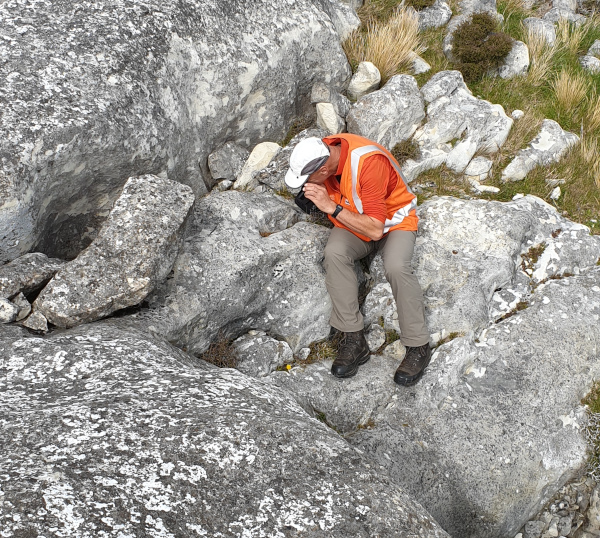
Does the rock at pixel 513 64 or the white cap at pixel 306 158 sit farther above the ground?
the rock at pixel 513 64

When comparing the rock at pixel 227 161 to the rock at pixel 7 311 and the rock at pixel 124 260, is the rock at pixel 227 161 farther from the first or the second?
the rock at pixel 7 311

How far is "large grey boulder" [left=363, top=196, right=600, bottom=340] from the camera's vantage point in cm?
706

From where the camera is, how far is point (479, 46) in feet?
32.2

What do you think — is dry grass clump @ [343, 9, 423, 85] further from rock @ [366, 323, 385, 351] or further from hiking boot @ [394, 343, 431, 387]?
hiking boot @ [394, 343, 431, 387]

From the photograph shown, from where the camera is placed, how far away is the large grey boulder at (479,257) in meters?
7.06

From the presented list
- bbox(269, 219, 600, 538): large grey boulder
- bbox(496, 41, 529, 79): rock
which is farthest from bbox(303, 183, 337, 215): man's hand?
bbox(496, 41, 529, 79): rock

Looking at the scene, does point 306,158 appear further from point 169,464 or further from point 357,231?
point 169,464

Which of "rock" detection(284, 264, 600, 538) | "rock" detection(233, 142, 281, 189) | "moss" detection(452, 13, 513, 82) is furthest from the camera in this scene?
"moss" detection(452, 13, 513, 82)

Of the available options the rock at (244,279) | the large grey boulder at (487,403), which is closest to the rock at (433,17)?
the large grey boulder at (487,403)

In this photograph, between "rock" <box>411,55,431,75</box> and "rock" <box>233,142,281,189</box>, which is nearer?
"rock" <box>233,142,281,189</box>

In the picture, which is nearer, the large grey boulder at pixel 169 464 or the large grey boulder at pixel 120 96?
the large grey boulder at pixel 169 464

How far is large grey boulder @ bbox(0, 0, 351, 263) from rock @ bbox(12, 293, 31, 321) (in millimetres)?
708

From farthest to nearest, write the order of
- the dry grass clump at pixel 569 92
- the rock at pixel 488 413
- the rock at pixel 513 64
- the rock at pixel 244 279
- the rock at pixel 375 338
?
the rock at pixel 513 64 < the dry grass clump at pixel 569 92 < the rock at pixel 375 338 < the rock at pixel 244 279 < the rock at pixel 488 413

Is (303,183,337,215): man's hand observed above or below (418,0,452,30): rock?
below
